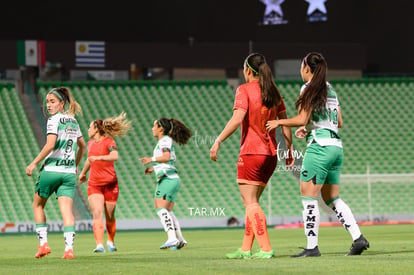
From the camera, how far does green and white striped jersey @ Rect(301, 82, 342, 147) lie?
10039 mm

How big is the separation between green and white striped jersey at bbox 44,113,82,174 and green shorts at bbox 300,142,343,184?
3.05 metres

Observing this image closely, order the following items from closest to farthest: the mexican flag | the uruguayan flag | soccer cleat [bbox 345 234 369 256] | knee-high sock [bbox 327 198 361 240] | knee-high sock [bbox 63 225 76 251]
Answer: soccer cleat [bbox 345 234 369 256] < knee-high sock [bbox 327 198 361 240] < knee-high sock [bbox 63 225 76 251] < the mexican flag < the uruguayan flag

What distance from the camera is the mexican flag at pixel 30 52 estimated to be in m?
36.0

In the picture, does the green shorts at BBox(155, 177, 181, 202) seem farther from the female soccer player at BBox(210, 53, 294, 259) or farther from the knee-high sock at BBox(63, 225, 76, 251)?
the female soccer player at BBox(210, 53, 294, 259)

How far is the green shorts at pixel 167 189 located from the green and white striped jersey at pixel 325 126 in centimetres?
570

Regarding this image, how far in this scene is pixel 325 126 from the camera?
1007 cm

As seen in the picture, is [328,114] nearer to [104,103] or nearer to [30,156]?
[30,156]

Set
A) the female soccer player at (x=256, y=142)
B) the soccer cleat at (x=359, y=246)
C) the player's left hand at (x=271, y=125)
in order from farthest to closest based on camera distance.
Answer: the soccer cleat at (x=359, y=246)
the female soccer player at (x=256, y=142)
the player's left hand at (x=271, y=125)

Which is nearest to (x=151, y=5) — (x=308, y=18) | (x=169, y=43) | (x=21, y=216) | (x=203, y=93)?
(x=169, y=43)

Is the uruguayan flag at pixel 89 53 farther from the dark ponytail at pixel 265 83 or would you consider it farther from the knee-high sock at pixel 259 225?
the knee-high sock at pixel 259 225

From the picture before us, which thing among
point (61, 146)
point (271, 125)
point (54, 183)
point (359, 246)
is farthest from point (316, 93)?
point (54, 183)

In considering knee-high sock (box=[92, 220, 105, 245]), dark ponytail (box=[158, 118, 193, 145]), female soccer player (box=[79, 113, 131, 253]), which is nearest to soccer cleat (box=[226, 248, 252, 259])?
knee-high sock (box=[92, 220, 105, 245])

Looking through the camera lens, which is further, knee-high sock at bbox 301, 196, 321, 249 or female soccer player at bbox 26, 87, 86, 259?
female soccer player at bbox 26, 87, 86, 259

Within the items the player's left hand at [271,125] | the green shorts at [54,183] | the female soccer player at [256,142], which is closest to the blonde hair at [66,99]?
the green shorts at [54,183]
